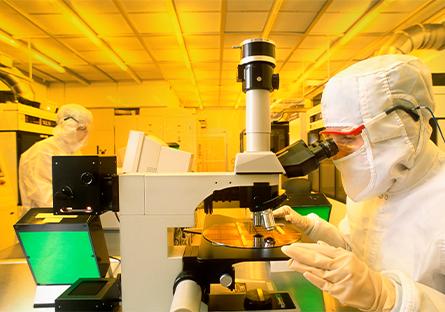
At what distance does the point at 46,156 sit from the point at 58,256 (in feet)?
5.72

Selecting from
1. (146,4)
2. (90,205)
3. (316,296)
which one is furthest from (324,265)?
(146,4)

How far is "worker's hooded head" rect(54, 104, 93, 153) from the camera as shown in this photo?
2.71 metres

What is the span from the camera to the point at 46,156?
2521 millimetres

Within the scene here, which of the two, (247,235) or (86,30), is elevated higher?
(86,30)

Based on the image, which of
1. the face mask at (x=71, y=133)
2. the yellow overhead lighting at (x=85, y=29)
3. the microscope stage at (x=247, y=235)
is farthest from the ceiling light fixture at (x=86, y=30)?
the microscope stage at (x=247, y=235)

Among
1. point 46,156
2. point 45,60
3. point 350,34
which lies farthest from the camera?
point 45,60

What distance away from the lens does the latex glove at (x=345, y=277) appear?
2.03 ft

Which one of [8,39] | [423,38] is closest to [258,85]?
[423,38]

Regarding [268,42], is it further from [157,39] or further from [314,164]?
[157,39]

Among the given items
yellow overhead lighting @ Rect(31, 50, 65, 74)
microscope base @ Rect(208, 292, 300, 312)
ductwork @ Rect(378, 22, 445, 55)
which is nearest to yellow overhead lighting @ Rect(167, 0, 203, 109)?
yellow overhead lighting @ Rect(31, 50, 65, 74)

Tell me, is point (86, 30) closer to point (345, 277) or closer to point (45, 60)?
point (45, 60)

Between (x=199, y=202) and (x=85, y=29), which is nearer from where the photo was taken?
(x=199, y=202)

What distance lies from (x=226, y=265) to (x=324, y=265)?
0.76 ft

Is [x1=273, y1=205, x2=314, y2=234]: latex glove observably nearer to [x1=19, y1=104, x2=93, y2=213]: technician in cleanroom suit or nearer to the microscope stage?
the microscope stage
